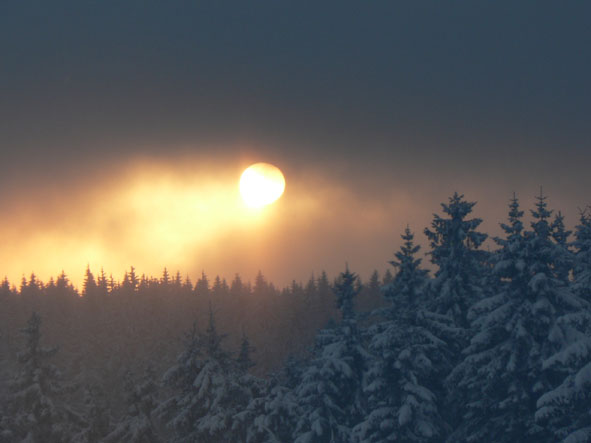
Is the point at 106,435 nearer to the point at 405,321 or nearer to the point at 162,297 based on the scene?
the point at 405,321

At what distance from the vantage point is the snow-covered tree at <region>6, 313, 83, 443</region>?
35031 mm

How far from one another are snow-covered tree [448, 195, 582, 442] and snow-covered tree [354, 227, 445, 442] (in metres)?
1.82

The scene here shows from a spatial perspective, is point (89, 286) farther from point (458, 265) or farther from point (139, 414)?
point (458, 265)

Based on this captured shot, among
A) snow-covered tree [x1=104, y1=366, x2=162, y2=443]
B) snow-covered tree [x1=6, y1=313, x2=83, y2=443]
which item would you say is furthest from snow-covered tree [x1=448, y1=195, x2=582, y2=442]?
snow-covered tree [x1=6, y1=313, x2=83, y2=443]

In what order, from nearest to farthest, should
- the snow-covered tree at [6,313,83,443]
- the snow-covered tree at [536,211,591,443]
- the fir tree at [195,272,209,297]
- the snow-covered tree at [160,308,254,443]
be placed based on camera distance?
the snow-covered tree at [536,211,591,443], the snow-covered tree at [160,308,254,443], the snow-covered tree at [6,313,83,443], the fir tree at [195,272,209,297]

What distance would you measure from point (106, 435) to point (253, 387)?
45.6 ft

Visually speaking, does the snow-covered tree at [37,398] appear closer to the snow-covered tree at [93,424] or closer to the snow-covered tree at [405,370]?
the snow-covered tree at [93,424]

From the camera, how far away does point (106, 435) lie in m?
40.3

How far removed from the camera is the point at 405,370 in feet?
80.4

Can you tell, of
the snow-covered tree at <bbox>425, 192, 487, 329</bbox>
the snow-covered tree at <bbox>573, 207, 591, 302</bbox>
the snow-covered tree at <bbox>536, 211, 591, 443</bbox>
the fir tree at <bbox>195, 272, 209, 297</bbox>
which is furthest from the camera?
the fir tree at <bbox>195, 272, 209, 297</bbox>

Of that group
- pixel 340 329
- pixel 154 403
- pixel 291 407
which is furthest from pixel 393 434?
pixel 154 403

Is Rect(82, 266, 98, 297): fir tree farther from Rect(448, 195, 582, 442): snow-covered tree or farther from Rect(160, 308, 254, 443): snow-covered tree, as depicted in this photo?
Rect(448, 195, 582, 442): snow-covered tree

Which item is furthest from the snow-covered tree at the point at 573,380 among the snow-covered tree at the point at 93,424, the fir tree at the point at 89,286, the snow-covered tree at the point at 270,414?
the fir tree at the point at 89,286

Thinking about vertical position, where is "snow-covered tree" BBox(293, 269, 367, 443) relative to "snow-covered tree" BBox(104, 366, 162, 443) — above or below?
above
